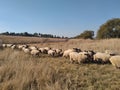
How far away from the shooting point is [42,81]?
24.1ft

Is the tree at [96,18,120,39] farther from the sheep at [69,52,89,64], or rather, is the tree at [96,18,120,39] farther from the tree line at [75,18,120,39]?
the sheep at [69,52,89,64]

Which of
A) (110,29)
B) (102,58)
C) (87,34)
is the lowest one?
(102,58)

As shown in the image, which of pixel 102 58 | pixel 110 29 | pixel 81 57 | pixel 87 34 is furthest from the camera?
pixel 87 34

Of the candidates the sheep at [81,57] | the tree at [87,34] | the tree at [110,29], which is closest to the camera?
the sheep at [81,57]

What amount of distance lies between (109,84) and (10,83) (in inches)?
161

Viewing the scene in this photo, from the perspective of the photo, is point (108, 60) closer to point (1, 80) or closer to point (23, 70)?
point (23, 70)

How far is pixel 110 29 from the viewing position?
196 ft

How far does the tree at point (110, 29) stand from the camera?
59281 mm

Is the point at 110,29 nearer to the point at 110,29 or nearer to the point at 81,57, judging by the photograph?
the point at 110,29

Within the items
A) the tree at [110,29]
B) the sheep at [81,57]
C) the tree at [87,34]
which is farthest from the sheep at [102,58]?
the tree at [87,34]

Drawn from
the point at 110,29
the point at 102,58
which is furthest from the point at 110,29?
the point at 102,58

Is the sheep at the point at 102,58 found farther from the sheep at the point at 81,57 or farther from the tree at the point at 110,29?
the tree at the point at 110,29

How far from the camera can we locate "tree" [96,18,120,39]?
59281 millimetres

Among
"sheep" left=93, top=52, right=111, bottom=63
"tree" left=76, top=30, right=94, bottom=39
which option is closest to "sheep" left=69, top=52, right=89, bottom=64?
"sheep" left=93, top=52, right=111, bottom=63
